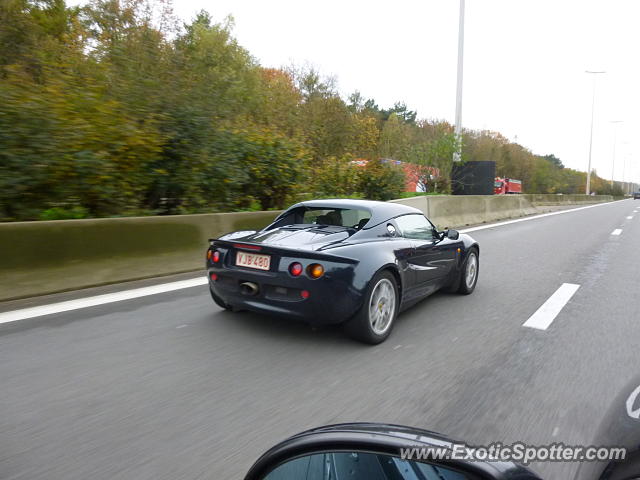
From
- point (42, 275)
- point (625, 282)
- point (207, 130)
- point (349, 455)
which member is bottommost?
point (625, 282)

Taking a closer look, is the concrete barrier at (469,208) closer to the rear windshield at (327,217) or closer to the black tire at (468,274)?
the black tire at (468,274)

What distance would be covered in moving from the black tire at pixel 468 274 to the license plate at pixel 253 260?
2.93 m

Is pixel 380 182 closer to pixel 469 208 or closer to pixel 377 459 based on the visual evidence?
pixel 469 208

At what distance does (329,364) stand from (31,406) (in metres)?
1.98

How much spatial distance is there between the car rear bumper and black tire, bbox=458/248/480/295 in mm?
2604

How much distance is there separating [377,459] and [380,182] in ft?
48.3

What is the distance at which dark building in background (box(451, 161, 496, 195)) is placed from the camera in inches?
806

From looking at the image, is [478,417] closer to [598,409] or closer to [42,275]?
[598,409]

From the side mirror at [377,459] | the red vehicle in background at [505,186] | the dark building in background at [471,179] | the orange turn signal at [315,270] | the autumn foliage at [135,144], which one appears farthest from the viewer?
the red vehicle in background at [505,186]

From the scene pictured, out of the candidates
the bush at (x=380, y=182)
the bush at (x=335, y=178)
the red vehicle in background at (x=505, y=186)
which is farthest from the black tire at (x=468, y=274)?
the red vehicle in background at (x=505, y=186)

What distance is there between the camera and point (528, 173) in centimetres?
7138

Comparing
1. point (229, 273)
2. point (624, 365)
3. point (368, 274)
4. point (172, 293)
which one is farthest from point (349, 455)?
point (172, 293)

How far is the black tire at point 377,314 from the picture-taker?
4.05m

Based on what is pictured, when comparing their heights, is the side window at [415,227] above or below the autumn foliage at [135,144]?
below
